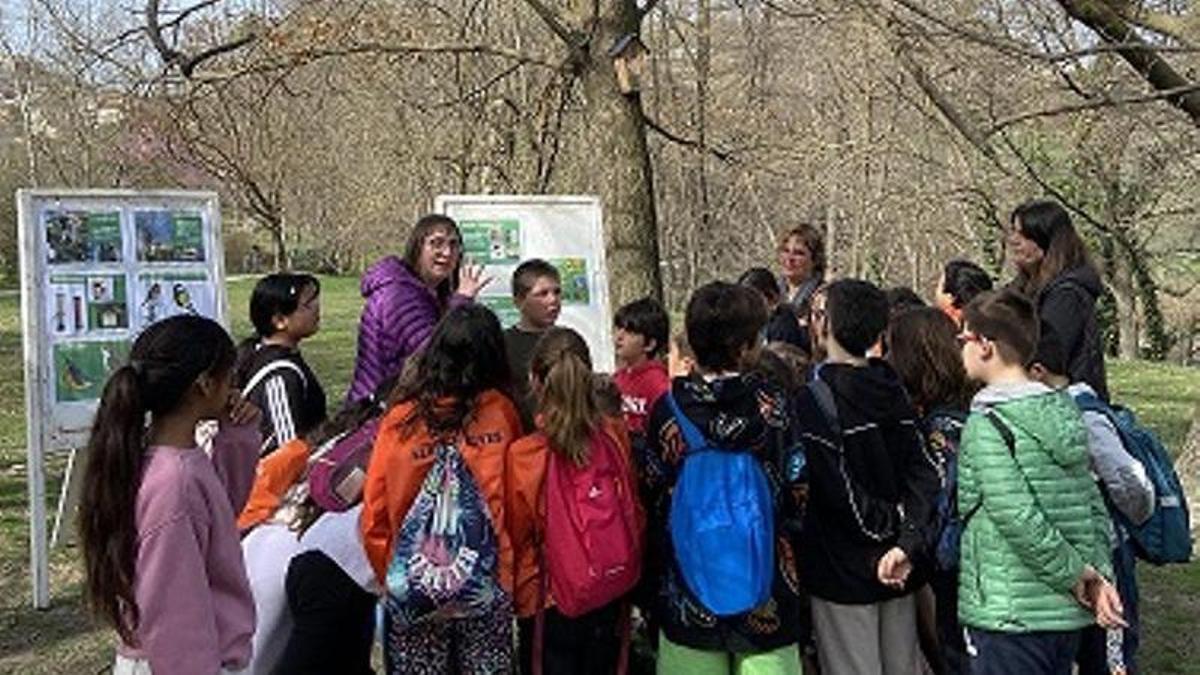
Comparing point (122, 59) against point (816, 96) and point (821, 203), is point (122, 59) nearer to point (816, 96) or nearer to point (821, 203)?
point (816, 96)

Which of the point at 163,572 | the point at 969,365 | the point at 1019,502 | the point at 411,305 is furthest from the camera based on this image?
the point at 411,305

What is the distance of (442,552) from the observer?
331 cm

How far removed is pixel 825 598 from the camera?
148 inches

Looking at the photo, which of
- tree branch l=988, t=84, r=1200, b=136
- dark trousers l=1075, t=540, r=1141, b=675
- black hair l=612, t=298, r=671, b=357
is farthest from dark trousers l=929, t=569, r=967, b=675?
tree branch l=988, t=84, r=1200, b=136

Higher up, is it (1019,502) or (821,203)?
(821,203)

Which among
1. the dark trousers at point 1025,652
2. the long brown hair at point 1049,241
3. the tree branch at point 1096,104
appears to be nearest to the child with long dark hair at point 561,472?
the dark trousers at point 1025,652

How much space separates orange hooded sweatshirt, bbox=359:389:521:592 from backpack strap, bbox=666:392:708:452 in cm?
46

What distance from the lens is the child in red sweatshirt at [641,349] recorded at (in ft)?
15.3

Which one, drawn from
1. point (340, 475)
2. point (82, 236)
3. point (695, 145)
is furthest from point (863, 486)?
point (695, 145)

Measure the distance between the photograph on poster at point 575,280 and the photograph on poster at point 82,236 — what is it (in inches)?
83.9

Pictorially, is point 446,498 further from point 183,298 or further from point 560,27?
point 560,27

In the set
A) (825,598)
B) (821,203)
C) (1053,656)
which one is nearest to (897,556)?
(825,598)

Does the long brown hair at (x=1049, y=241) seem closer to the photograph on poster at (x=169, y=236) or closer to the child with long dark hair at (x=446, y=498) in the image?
the child with long dark hair at (x=446, y=498)

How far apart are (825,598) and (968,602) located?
484 mm
